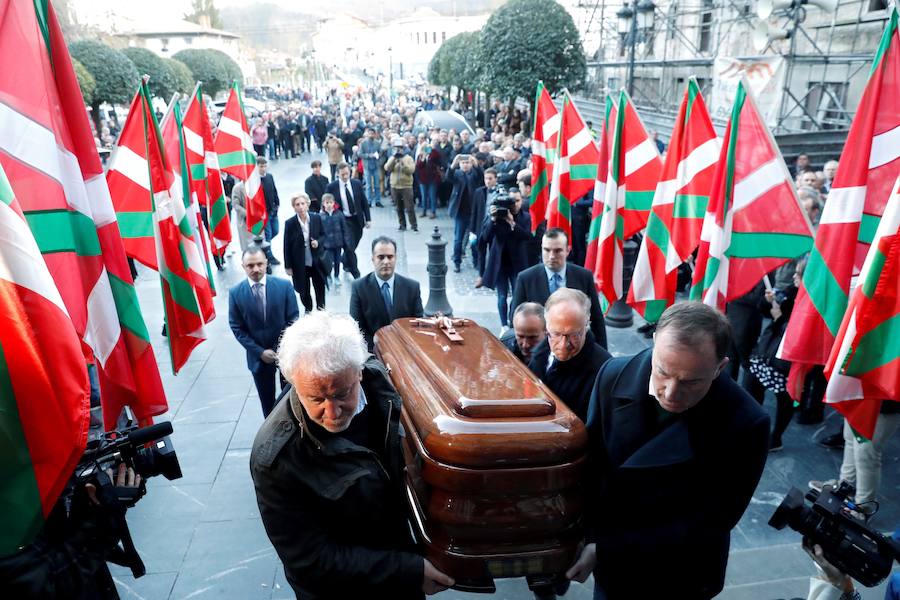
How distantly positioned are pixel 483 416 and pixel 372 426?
393 millimetres

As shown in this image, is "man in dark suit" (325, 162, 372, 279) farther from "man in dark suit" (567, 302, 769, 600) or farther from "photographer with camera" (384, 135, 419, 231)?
"man in dark suit" (567, 302, 769, 600)

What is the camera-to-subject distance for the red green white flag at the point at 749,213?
4.07 m

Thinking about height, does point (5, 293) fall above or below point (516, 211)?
above

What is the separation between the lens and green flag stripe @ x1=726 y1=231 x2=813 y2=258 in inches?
159

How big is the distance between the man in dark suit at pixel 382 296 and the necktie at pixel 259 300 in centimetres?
66

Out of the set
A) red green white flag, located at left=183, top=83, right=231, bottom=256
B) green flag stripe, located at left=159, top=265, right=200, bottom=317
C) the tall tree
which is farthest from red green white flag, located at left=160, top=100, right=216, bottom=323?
the tall tree

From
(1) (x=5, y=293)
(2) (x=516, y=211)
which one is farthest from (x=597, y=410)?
(2) (x=516, y=211)

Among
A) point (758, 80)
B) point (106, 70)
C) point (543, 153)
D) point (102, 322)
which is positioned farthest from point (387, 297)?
point (106, 70)

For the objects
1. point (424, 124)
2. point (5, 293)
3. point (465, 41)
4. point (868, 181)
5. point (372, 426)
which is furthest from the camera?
point (465, 41)

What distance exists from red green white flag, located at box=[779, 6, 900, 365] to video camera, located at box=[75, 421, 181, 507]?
3.27 meters

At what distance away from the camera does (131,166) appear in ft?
14.7

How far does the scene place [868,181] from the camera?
11.4 ft

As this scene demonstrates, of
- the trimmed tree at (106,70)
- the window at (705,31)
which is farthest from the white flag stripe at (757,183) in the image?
the trimmed tree at (106,70)

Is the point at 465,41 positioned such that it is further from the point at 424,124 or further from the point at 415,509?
the point at 415,509
